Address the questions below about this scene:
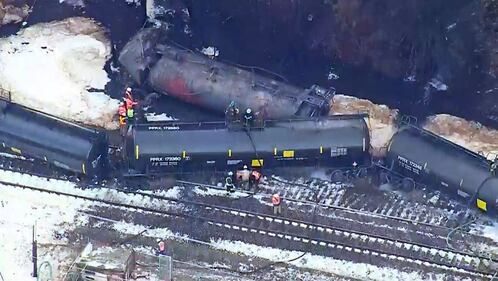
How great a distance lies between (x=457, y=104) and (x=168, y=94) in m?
9.33

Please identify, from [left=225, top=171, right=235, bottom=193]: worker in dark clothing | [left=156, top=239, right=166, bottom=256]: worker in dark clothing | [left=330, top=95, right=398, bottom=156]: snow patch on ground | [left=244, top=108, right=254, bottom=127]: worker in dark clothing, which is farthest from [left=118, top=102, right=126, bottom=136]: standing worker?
[left=330, top=95, right=398, bottom=156]: snow patch on ground

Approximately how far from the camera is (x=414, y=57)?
30.2 m

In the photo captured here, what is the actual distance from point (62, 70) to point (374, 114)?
1062cm

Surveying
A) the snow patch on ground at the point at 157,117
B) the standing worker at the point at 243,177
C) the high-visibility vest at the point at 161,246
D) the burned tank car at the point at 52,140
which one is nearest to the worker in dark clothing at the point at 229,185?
the standing worker at the point at 243,177

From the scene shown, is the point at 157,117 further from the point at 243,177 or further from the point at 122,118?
the point at 243,177

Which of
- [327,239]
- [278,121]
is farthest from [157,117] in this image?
[327,239]

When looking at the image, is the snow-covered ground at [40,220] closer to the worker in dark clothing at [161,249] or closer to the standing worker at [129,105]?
the worker in dark clothing at [161,249]

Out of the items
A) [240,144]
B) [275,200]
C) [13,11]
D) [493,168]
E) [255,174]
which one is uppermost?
[13,11]

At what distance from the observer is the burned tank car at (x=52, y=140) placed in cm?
2708

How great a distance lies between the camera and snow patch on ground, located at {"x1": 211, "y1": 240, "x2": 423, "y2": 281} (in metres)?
25.2

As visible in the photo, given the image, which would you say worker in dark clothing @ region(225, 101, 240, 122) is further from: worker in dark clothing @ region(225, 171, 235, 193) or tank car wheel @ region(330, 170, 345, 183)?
tank car wheel @ region(330, 170, 345, 183)

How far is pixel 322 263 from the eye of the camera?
25.5 m

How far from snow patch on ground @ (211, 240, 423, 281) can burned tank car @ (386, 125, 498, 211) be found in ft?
10.0

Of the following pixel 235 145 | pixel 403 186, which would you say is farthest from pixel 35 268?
pixel 403 186
